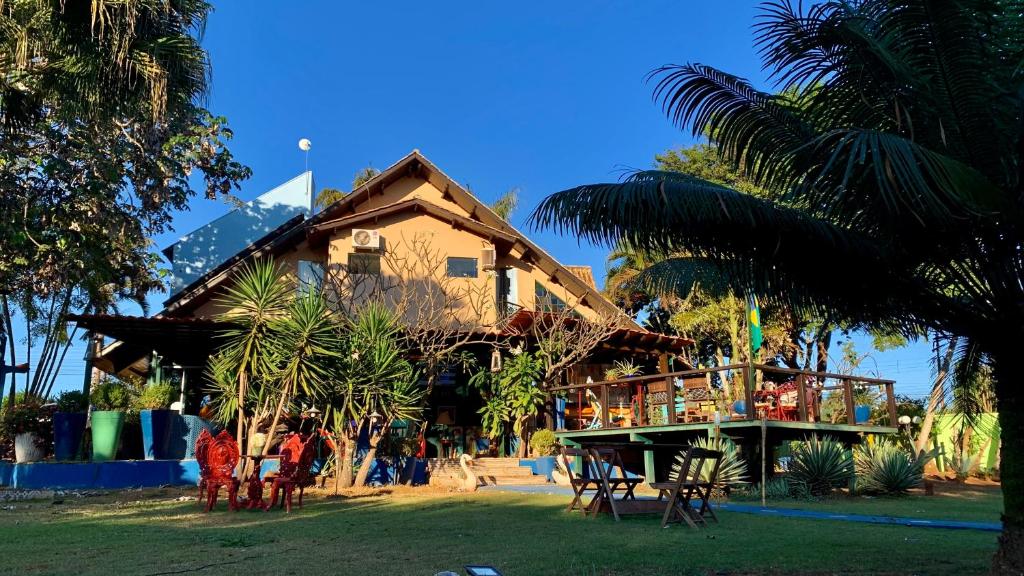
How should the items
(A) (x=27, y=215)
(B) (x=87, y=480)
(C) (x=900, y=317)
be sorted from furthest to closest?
(A) (x=27, y=215) → (B) (x=87, y=480) → (C) (x=900, y=317)

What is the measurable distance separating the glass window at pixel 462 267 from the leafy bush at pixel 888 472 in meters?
10.7

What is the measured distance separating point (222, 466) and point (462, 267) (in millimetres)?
11675

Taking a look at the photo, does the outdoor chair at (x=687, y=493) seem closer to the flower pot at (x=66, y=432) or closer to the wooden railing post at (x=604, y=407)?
the wooden railing post at (x=604, y=407)

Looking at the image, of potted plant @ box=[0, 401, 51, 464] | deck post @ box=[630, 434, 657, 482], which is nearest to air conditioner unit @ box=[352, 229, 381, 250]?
potted plant @ box=[0, 401, 51, 464]

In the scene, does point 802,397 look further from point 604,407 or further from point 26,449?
point 26,449

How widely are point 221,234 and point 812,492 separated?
18.0 meters

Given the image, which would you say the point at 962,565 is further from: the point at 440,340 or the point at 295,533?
the point at 440,340

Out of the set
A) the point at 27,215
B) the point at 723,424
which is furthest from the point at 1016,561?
the point at 27,215

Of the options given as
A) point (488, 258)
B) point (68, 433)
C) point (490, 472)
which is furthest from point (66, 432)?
point (488, 258)

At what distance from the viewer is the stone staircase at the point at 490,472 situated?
16.0 meters

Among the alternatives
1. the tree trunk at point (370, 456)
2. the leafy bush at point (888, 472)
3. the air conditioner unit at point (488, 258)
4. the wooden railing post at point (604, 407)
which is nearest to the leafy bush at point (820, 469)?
the leafy bush at point (888, 472)

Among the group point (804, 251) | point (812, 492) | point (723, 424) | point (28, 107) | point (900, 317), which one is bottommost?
point (812, 492)

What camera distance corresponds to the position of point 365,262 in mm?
20406

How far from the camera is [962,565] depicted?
242 inches
